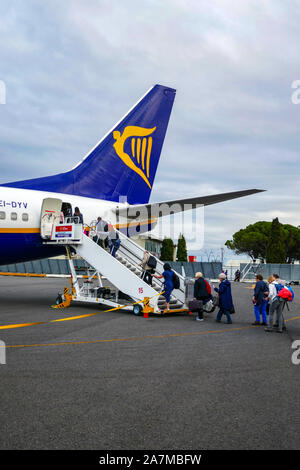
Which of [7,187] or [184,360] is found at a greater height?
[7,187]

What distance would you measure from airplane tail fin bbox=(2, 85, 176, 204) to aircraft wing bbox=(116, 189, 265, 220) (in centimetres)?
198

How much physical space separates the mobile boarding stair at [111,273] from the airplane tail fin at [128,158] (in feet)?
7.94

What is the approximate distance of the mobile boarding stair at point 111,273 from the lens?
17.2 metres

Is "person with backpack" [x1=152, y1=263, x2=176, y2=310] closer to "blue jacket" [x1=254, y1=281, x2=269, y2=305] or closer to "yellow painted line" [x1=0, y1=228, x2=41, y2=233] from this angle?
"blue jacket" [x1=254, y1=281, x2=269, y2=305]

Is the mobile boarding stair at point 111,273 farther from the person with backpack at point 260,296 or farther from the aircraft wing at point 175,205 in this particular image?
the person with backpack at point 260,296

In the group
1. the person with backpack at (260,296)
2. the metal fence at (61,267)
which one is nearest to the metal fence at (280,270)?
the metal fence at (61,267)

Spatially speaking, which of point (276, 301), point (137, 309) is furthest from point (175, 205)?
point (276, 301)

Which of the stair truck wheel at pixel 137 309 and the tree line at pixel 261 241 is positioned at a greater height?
the tree line at pixel 261 241

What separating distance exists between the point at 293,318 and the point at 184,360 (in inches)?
413

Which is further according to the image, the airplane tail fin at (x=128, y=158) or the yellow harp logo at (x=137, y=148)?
the yellow harp logo at (x=137, y=148)

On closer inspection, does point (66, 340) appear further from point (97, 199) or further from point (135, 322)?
point (97, 199)

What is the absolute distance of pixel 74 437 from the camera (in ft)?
16.6

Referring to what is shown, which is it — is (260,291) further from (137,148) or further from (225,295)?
(137,148)
